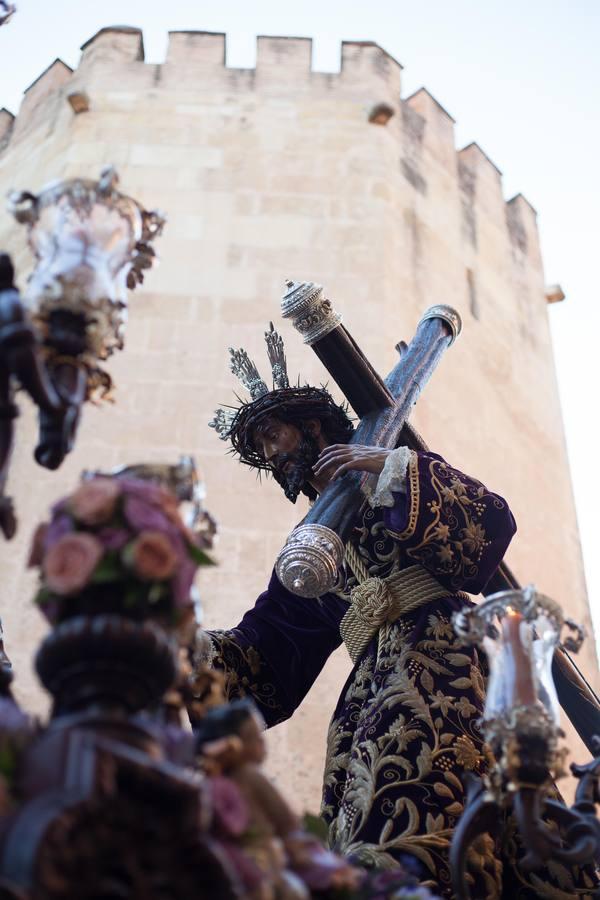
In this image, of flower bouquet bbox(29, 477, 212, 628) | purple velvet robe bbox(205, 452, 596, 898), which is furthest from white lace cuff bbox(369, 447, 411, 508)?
flower bouquet bbox(29, 477, 212, 628)

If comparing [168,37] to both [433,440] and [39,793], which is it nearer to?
[433,440]

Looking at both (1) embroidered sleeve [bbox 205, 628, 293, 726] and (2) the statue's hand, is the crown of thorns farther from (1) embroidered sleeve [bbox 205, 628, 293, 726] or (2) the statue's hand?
(1) embroidered sleeve [bbox 205, 628, 293, 726]

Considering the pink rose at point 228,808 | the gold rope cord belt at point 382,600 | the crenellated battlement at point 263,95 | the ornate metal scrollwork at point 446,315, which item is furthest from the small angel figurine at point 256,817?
the crenellated battlement at point 263,95

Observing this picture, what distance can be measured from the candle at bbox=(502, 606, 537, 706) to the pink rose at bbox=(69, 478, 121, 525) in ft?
2.45

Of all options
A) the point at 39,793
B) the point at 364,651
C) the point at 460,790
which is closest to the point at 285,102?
the point at 364,651

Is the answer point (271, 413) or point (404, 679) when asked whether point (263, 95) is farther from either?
point (404, 679)

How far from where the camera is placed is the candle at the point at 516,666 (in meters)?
2.02

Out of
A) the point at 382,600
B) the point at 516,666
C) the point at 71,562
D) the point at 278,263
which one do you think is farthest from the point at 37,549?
the point at 278,263

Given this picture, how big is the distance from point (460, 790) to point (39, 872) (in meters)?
1.54

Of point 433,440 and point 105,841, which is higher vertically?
point 433,440

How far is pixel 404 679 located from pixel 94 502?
4.53 ft

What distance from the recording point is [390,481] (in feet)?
9.56

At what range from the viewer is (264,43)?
305 inches

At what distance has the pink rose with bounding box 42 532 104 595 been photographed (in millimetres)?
1584
